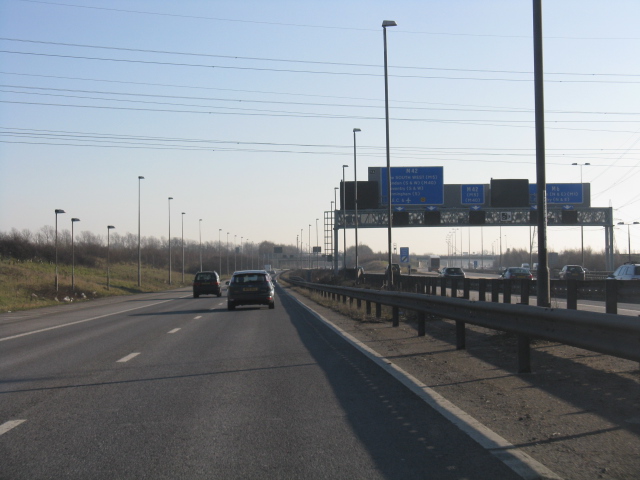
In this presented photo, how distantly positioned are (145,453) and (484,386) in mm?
4634

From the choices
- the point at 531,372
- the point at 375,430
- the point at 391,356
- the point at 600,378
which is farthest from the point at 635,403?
the point at 391,356

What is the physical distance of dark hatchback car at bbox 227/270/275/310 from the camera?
28.5 meters

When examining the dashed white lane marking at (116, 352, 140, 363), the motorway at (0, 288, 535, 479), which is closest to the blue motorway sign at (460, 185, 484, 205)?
the motorway at (0, 288, 535, 479)

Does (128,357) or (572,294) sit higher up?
(572,294)

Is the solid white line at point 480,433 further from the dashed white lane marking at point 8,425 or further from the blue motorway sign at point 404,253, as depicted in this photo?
the blue motorway sign at point 404,253

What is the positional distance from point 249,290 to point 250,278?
0.56 m

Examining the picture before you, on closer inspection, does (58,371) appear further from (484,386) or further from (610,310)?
(610,310)

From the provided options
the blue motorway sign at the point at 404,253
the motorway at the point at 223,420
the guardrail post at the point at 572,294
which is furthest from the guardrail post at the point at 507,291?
the blue motorway sign at the point at 404,253

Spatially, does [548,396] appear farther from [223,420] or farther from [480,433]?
[223,420]

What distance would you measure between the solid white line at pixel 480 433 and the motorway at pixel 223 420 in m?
0.04

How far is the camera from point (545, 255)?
1267 centimetres

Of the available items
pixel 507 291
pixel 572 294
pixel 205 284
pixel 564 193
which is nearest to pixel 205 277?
pixel 205 284

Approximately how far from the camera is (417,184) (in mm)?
47375

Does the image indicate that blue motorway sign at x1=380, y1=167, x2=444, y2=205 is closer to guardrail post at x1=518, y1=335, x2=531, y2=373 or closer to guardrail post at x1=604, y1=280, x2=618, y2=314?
guardrail post at x1=604, y1=280, x2=618, y2=314
